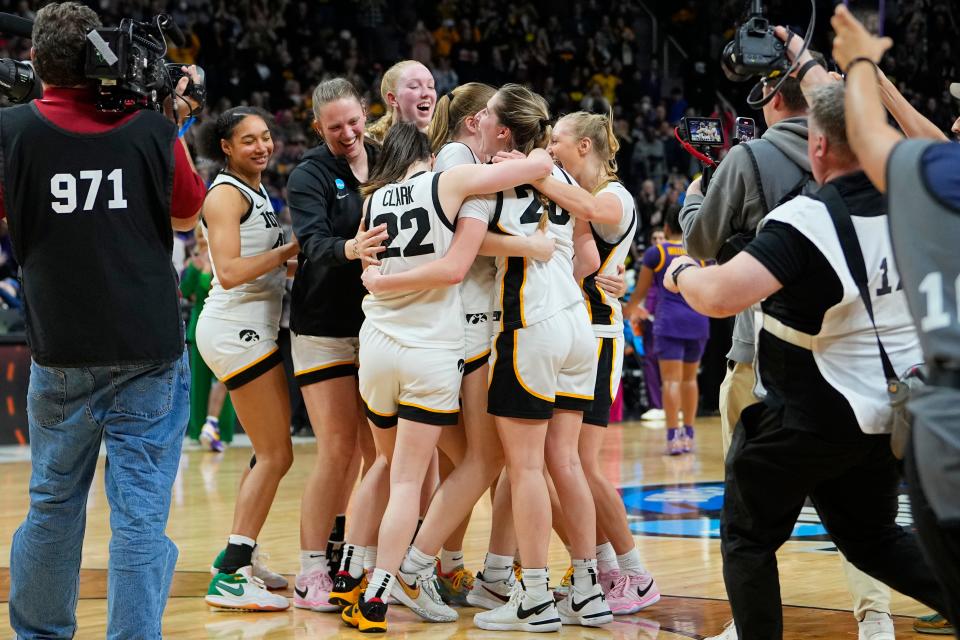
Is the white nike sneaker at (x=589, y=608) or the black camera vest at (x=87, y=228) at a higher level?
the black camera vest at (x=87, y=228)

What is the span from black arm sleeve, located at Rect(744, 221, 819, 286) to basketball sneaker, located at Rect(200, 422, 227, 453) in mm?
7686

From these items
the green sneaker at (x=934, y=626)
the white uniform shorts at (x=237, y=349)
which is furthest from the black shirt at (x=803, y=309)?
the white uniform shorts at (x=237, y=349)

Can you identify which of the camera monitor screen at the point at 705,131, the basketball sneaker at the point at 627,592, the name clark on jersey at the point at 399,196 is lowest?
the basketball sneaker at the point at 627,592

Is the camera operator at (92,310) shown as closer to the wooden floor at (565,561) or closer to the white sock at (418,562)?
the wooden floor at (565,561)

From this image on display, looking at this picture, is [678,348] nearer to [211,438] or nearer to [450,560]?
[211,438]

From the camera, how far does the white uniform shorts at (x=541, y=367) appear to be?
405cm

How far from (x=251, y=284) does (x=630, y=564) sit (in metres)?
1.80

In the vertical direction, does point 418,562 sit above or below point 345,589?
above

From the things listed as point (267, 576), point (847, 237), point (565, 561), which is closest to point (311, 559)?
point (267, 576)

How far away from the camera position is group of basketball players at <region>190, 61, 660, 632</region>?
4.09 meters

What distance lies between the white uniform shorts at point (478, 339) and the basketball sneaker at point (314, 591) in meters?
0.96

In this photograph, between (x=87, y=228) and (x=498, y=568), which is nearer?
(x=87, y=228)

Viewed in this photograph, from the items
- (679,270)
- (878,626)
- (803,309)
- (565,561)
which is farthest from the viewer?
(565,561)

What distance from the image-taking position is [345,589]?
14.3 feet
